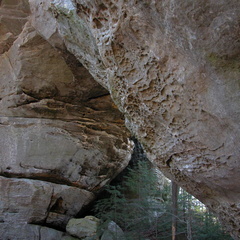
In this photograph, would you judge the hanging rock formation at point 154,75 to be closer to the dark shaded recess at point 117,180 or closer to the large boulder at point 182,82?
the large boulder at point 182,82

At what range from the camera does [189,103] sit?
2.46 m

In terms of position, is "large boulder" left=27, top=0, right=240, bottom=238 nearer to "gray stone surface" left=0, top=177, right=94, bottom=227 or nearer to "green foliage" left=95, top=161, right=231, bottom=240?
"green foliage" left=95, top=161, right=231, bottom=240

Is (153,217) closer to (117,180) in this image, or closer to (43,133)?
(117,180)

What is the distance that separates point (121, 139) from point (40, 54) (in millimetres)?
2665

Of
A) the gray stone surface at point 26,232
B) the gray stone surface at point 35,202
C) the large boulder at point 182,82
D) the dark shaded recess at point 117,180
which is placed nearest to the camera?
the large boulder at point 182,82

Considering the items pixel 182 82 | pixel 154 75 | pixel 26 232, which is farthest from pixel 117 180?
pixel 182 82

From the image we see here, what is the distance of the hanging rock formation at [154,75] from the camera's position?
6.91 ft

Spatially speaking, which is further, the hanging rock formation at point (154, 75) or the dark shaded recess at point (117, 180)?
the dark shaded recess at point (117, 180)

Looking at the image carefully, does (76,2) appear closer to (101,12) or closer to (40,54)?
(101,12)

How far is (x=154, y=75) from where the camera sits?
2666mm

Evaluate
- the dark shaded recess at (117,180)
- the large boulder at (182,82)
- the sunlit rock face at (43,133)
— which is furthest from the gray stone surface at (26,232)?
the large boulder at (182,82)

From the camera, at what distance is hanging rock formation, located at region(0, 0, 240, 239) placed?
2107 mm

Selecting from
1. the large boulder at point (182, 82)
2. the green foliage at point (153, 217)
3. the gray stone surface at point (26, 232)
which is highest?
the large boulder at point (182, 82)

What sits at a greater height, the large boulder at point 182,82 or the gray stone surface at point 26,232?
the large boulder at point 182,82
